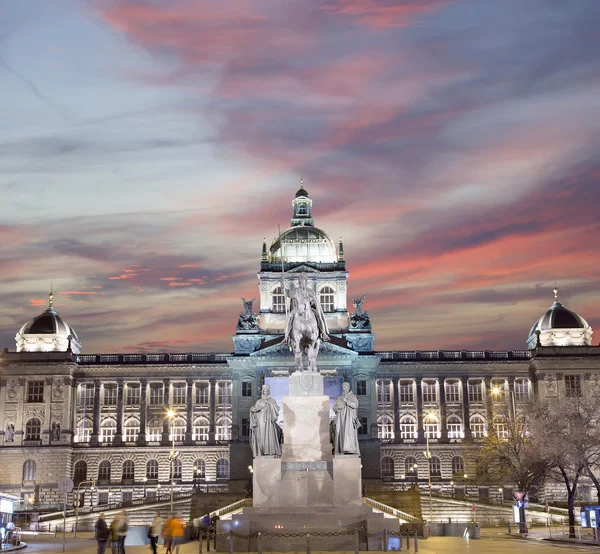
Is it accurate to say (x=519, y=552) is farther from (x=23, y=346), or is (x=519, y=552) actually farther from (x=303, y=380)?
(x=23, y=346)

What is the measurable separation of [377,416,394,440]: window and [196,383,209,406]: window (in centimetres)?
2281

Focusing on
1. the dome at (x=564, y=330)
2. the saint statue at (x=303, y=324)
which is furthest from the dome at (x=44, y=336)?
the saint statue at (x=303, y=324)

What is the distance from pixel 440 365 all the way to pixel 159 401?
3717 cm

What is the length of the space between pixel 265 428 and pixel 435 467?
86.1m

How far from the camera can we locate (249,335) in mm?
129000

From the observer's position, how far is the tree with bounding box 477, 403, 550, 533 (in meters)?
87.3

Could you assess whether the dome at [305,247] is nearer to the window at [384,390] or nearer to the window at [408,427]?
the window at [384,390]

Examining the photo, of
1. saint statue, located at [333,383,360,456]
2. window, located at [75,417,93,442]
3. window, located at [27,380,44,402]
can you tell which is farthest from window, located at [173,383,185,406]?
saint statue, located at [333,383,360,456]

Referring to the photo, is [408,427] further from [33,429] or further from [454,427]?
[33,429]

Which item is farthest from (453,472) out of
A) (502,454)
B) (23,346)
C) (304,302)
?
(304,302)

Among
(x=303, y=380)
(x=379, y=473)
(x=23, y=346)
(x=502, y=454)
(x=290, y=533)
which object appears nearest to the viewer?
(x=290, y=533)

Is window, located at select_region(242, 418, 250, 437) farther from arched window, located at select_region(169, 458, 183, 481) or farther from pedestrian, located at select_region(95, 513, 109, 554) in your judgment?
pedestrian, located at select_region(95, 513, 109, 554)

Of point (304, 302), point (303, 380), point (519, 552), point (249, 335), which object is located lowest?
point (519, 552)

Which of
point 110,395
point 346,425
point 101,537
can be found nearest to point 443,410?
point 110,395
